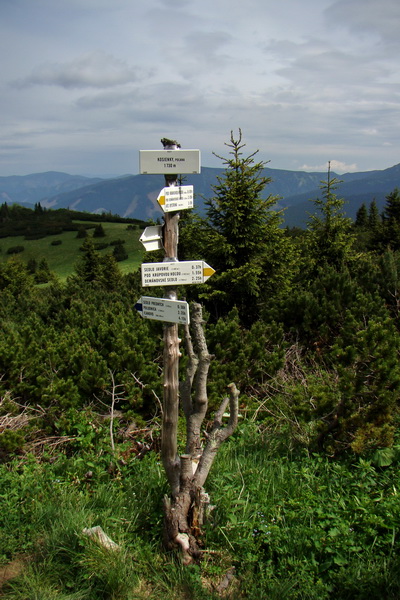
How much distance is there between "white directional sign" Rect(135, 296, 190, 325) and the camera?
3.20 meters

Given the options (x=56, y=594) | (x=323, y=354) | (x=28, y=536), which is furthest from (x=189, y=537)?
(x=323, y=354)

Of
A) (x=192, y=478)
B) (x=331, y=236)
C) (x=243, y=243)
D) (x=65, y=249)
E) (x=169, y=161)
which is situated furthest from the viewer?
(x=65, y=249)

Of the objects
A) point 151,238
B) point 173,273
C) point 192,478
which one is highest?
point 151,238

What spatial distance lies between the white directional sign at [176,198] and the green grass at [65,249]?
3962 centimetres

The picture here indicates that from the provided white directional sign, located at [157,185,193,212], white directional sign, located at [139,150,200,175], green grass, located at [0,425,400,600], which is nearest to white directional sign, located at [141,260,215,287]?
white directional sign, located at [157,185,193,212]

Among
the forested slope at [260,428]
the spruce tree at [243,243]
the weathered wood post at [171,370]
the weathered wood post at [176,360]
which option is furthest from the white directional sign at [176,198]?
the spruce tree at [243,243]

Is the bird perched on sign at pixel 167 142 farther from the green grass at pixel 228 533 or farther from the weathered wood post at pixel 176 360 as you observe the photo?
the green grass at pixel 228 533

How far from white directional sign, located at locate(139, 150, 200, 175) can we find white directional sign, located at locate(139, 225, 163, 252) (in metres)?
0.42

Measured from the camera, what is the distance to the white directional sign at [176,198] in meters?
3.21

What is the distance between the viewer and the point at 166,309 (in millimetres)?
3303

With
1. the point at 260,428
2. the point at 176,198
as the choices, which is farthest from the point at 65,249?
the point at 176,198

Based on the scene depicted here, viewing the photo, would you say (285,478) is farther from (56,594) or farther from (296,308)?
(296,308)

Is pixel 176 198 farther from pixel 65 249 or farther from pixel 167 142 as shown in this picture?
pixel 65 249

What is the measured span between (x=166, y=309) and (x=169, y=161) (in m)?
1.09
